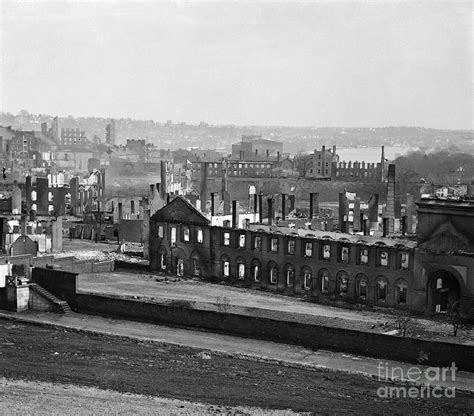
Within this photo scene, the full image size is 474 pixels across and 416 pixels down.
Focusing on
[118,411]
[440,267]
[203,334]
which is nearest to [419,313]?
[440,267]

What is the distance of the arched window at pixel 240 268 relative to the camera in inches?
2044

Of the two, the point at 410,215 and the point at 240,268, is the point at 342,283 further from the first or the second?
the point at 410,215

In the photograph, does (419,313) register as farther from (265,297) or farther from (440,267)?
(265,297)

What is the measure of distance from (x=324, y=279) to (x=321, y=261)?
1034mm

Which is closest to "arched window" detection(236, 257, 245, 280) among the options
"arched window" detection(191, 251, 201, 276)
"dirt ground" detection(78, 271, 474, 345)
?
"dirt ground" detection(78, 271, 474, 345)

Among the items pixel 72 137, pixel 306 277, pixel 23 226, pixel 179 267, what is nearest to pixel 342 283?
pixel 306 277

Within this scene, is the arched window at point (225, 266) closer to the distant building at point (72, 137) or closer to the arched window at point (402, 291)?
the arched window at point (402, 291)

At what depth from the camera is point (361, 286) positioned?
152 feet

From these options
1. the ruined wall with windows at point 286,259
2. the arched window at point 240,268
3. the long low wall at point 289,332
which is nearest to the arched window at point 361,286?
the ruined wall with windows at point 286,259

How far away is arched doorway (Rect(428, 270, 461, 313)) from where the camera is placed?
43344 mm

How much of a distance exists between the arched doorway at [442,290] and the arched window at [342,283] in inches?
204

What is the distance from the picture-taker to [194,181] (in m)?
120

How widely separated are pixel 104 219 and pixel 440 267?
35.8 meters

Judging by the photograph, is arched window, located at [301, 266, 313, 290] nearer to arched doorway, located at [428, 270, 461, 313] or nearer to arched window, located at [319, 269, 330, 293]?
arched window, located at [319, 269, 330, 293]
